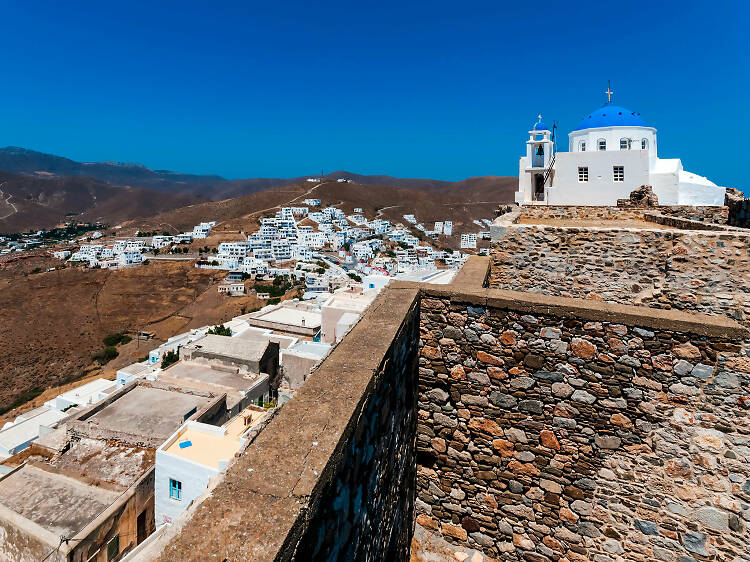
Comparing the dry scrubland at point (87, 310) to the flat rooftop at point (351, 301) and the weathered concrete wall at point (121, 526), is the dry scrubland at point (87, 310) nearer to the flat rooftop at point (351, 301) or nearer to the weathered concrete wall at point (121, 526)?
the flat rooftop at point (351, 301)

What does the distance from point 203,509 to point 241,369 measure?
1807 cm

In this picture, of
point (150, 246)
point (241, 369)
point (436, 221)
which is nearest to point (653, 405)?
point (241, 369)

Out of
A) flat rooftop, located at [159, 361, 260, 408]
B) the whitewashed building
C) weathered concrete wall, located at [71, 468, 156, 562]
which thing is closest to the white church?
flat rooftop, located at [159, 361, 260, 408]

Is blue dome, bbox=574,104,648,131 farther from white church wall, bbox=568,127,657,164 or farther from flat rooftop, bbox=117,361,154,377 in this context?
flat rooftop, bbox=117,361,154,377

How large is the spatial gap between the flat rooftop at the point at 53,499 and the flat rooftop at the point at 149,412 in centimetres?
204

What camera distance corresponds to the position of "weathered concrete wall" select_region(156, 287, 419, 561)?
118cm

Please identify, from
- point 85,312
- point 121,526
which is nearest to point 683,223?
point 121,526

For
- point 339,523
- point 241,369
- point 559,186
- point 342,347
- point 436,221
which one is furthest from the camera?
point 436,221

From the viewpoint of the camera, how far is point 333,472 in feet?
5.08

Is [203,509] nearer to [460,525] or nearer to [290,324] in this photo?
[460,525]

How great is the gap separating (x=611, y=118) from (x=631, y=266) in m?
16.4

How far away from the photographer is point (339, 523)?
167 centimetres

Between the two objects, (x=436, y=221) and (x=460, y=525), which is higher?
(x=436, y=221)

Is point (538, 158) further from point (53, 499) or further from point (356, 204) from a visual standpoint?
point (356, 204)
